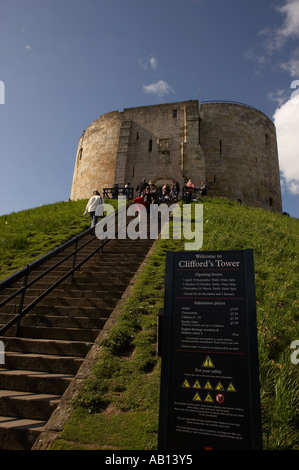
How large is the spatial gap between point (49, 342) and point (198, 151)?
19531mm

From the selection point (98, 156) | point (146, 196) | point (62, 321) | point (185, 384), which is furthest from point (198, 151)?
point (185, 384)

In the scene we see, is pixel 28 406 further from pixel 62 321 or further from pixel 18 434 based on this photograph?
pixel 62 321

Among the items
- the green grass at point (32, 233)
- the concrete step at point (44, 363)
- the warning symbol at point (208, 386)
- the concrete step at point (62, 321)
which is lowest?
the concrete step at point (44, 363)

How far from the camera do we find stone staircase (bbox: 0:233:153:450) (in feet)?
9.48

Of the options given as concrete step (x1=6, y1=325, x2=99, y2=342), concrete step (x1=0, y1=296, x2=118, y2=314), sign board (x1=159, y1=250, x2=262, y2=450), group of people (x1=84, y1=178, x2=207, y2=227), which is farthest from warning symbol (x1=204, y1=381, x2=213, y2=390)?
group of people (x1=84, y1=178, x2=207, y2=227)

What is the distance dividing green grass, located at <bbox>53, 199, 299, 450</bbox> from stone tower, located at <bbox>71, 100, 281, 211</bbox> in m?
17.1

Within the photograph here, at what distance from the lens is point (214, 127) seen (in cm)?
2303

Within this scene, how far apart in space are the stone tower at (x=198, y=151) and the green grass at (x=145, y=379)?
17.1 metres

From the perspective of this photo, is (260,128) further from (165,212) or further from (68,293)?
(68,293)

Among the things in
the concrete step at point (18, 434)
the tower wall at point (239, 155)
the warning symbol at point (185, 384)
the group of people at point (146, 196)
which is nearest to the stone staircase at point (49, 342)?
the concrete step at point (18, 434)

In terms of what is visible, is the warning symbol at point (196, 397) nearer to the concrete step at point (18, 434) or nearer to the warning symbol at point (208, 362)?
the warning symbol at point (208, 362)

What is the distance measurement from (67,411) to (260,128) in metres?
25.2

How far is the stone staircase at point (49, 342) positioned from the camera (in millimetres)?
2891
